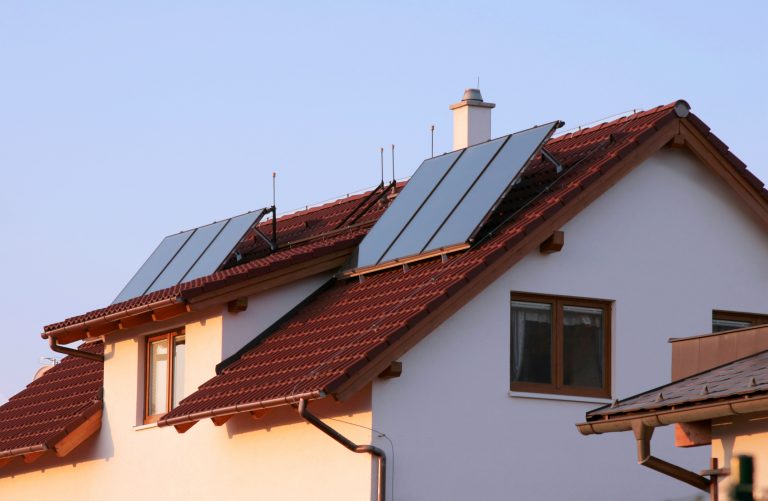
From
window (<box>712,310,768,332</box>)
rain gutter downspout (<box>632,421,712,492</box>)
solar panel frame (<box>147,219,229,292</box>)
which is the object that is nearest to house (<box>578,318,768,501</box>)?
rain gutter downspout (<box>632,421,712,492</box>)

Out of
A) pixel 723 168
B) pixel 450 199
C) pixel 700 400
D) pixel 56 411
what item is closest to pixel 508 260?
pixel 450 199

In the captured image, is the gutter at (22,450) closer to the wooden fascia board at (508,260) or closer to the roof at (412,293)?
the roof at (412,293)

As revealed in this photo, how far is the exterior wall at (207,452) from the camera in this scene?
1703 cm

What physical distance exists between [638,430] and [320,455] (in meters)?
6.12

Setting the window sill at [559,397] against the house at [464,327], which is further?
the window sill at [559,397]

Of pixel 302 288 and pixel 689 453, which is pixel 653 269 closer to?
pixel 689 453

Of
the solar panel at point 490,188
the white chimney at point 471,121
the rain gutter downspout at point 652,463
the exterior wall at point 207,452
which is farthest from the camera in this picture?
the white chimney at point 471,121

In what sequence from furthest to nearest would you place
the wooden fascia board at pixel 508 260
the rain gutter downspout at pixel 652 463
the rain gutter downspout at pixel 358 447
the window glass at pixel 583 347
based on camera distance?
1. the window glass at pixel 583 347
2. the rain gutter downspout at pixel 358 447
3. the wooden fascia board at pixel 508 260
4. the rain gutter downspout at pixel 652 463

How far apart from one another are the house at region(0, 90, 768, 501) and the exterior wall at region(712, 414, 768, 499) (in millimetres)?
4928

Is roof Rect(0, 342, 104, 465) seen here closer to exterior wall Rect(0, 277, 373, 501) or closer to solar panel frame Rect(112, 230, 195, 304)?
exterior wall Rect(0, 277, 373, 501)

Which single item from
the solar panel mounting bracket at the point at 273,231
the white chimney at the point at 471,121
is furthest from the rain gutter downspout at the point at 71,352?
the white chimney at the point at 471,121

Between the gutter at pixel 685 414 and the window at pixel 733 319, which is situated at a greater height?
the window at pixel 733 319

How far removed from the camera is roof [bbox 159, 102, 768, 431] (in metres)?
16.3

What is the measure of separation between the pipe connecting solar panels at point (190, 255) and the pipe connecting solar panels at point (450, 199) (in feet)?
9.40
